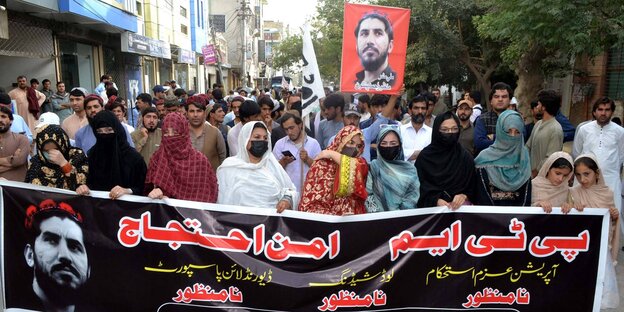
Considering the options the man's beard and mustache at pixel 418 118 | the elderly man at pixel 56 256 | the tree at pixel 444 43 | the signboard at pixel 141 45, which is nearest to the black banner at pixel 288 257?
the elderly man at pixel 56 256

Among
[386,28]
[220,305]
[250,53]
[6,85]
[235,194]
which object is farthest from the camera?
[250,53]

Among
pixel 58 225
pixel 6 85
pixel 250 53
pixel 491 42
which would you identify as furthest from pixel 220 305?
pixel 250 53

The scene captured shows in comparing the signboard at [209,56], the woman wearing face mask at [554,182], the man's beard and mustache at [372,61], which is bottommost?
the woman wearing face mask at [554,182]

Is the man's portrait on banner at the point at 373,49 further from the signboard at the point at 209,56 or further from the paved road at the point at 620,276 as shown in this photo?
the signboard at the point at 209,56

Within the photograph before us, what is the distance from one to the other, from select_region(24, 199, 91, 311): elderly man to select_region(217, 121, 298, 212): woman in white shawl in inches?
36.0

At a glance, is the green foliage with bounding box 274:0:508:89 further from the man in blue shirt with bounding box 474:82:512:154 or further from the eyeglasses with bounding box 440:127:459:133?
the eyeglasses with bounding box 440:127:459:133

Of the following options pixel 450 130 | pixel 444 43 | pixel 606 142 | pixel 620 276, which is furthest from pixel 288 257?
pixel 444 43

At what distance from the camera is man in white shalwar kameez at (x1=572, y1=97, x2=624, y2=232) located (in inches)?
190

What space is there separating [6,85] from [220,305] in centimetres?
1030

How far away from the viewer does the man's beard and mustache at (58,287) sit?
3.00 m

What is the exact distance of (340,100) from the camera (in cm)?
523

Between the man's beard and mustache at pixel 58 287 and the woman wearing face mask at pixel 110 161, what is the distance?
528mm

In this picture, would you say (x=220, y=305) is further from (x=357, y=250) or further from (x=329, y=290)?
(x=357, y=250)

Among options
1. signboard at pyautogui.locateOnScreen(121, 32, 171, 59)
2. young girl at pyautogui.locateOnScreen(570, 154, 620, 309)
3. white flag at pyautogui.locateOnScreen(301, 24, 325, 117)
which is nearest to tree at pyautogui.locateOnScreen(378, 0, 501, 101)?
signboard at pyautogui.locateOnScreen(121, 32, 171, 59)
